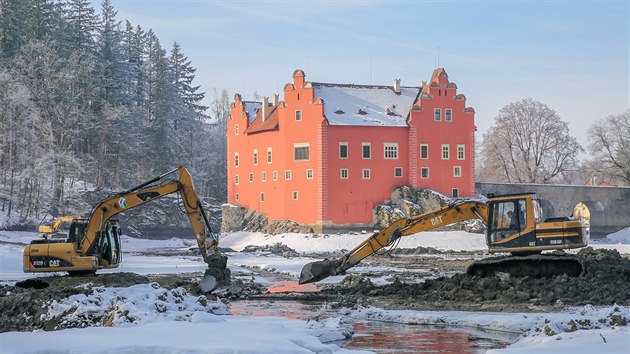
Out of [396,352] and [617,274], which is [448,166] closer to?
[617,274]

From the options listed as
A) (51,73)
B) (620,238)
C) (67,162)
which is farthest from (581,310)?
(51,73)

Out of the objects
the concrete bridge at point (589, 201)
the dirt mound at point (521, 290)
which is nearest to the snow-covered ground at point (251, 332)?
the dirt mound at point (521, 290)

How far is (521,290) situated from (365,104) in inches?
2087

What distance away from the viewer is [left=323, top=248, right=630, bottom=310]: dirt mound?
2270 centimetres

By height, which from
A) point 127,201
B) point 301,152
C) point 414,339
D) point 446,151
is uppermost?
point 446,151

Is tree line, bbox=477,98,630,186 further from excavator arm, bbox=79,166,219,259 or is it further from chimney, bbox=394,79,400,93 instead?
excavator arm, bbox=79,166,219,259

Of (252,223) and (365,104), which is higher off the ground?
(365,104)

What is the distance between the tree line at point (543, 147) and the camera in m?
95.8

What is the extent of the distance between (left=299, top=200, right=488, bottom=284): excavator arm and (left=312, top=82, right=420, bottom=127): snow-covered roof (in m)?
44.6

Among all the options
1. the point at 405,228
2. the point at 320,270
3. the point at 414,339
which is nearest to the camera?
the point at 414,339

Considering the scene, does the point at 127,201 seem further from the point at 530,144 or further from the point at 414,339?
the point at 530,144

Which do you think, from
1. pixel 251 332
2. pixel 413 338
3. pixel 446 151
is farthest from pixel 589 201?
pixel 251 332

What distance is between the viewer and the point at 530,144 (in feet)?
318

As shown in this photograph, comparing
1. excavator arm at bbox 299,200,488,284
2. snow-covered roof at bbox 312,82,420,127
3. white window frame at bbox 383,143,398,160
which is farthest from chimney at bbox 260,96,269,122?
excavator arm at bbox 299,200,488,284
